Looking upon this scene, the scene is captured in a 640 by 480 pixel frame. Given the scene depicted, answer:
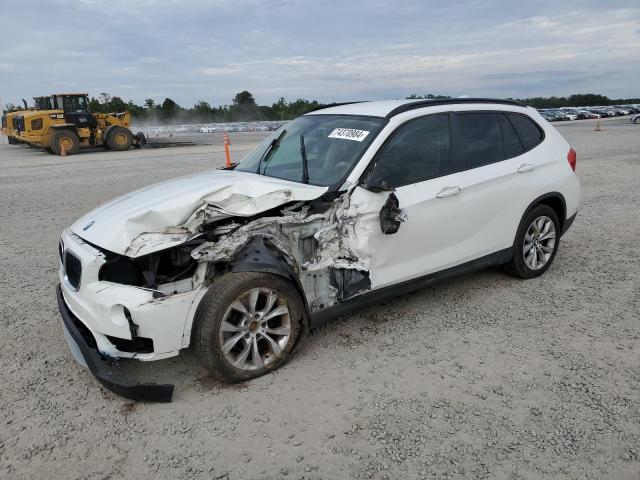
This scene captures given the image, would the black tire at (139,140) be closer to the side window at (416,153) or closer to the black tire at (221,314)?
the side window at (416,153)

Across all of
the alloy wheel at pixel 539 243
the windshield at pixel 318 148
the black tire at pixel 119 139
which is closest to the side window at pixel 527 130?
the alloy wheel at pixel 539 243

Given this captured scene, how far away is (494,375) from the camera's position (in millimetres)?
3402

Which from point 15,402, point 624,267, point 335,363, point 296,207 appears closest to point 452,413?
point 335,363

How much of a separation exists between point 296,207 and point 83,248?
57.1 inches

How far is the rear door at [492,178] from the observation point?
4.31 m

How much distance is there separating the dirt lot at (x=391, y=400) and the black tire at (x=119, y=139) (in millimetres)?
19637

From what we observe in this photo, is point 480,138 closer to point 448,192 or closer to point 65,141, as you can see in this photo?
point 448,192

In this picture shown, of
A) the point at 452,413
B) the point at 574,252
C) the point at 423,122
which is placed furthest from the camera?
the point at 574,252

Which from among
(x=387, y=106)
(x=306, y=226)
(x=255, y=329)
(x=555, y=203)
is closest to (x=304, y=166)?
(x=306, y=226)

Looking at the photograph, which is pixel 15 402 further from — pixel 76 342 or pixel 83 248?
pixel 83 248

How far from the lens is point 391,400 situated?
124 inches

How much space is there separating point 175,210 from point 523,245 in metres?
3.27

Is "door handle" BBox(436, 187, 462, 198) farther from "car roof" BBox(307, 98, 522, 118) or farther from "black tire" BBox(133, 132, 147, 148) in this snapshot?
"black tire" BBox(133, 132, 147, 148)

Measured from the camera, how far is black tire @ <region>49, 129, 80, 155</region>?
832 inches
